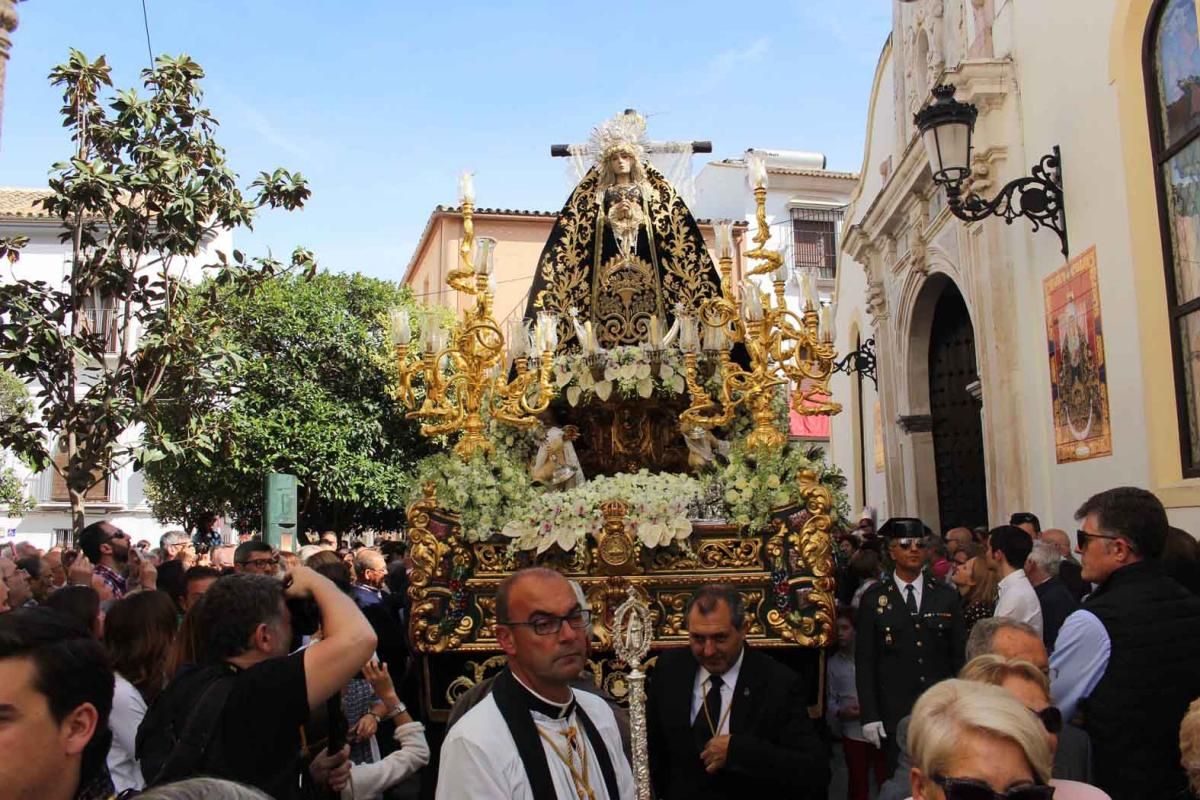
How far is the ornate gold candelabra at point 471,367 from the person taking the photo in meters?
6.00

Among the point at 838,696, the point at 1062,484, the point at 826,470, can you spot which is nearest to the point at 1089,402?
the point at 1062,484

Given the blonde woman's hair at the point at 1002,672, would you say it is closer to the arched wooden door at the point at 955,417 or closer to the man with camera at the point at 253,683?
the man with camera at the point at 253,683

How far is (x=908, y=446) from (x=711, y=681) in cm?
972

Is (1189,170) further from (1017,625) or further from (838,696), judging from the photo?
(1017,625)

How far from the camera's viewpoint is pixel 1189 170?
263 inches

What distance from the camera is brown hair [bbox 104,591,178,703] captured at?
11.5 ft

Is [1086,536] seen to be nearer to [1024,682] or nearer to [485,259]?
[1024,682]

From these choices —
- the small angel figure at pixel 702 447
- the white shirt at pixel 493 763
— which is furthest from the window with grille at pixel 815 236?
the white shirt at pixel 493 763

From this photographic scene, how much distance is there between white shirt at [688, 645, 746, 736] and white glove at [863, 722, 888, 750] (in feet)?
4.70

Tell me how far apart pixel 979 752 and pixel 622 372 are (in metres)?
4.58

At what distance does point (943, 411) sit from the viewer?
12719 mm

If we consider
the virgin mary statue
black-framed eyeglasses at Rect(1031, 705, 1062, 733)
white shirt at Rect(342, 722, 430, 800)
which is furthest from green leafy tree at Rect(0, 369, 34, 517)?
black-framed eyeglasses at Rect(1031, 705, 1062, 733)

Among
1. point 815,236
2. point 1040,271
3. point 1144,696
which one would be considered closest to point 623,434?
point 1144,696

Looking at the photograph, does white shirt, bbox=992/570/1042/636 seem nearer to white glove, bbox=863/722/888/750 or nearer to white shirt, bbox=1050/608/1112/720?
white glove, bbox=863/722/888/750
